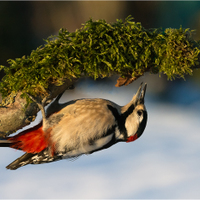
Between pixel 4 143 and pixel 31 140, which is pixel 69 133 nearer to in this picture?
pixel 31 140

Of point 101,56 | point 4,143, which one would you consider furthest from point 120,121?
point 4,143

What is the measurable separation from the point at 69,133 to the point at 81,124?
0.08m

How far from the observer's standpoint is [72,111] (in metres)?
1.48

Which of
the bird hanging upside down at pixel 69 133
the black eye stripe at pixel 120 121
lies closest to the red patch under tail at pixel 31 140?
the bird hanging upside down at pixel 69 133

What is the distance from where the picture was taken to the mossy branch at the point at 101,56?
1.38 m

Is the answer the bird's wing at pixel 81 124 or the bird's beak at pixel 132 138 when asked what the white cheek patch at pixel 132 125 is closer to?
the bird's beak at pixel 132 138

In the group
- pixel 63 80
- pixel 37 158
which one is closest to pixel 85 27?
pixel 63 80

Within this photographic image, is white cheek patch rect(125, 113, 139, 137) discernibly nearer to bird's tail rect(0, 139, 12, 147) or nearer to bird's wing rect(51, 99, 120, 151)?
bird's wing rect(51, 99, 120, 151)

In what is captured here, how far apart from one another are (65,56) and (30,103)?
321 mm

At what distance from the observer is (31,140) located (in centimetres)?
150

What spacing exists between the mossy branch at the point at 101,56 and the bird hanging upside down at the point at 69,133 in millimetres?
148

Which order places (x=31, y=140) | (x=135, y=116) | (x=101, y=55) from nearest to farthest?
(x=101, y=55)
(x=31, y=140)
(x=135, y=116)

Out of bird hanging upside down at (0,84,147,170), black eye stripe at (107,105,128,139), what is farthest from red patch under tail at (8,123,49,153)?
black eye stripe at (107,105,128,139)

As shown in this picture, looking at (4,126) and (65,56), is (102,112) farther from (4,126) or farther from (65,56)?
(4,126)
